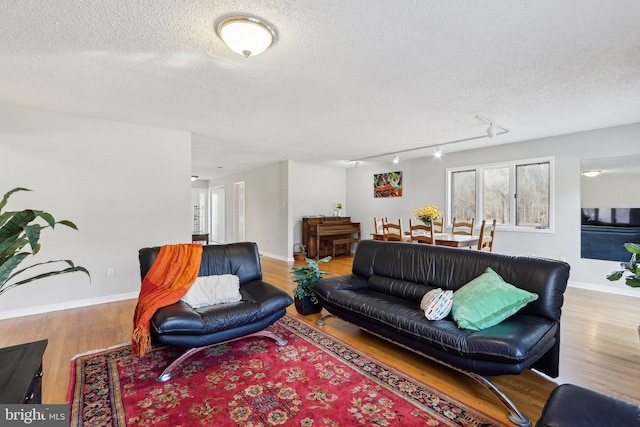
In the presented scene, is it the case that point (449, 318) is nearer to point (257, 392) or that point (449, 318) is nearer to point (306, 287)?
point (257, 392)

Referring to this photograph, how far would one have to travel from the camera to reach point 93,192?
12.3ft

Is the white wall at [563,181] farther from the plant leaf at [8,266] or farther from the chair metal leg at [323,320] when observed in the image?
the plant leaf at [8,266]

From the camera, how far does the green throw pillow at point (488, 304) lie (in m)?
2.02

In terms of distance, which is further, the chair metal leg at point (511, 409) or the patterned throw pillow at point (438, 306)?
the patterned throw pillow at point (438, 306)

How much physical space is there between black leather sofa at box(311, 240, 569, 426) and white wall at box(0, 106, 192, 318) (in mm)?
2530

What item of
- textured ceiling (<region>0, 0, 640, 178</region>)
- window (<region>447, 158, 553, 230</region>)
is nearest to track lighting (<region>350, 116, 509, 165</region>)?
textured ceiling (<region>0, 0, 640, 178</region>)

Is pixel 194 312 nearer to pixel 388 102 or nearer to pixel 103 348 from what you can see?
pixel 103 348

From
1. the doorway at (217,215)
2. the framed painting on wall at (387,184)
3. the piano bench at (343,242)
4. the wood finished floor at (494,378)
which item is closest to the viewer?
the wood finished floor at (494,378)

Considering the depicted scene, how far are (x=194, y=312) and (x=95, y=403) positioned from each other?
732 mm

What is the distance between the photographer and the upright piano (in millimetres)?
6965

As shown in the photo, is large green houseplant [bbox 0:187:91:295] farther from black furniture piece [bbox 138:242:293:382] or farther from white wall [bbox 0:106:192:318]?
white wall [bbox 0:106:192:318]

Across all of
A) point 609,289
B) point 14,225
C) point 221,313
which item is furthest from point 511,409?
point 609,289

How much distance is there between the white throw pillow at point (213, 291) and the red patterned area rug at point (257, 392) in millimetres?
408

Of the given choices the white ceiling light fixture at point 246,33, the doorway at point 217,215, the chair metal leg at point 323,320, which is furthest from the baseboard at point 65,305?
the doorway at point 217,215
